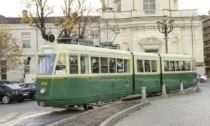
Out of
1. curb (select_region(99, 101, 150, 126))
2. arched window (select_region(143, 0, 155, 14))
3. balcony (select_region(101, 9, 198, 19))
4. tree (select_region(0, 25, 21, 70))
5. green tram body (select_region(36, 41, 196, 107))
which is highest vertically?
arched window (select_region(143, 0, 155, 14))

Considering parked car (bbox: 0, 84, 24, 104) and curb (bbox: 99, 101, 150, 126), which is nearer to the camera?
Answer: curb (bbox: 99, 101, 150, 126)

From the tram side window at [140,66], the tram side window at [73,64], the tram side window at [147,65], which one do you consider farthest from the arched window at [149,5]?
the tram side window at [73,64]

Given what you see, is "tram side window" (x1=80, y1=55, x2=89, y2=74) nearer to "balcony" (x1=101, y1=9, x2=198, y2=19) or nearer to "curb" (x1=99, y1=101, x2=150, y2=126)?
"curb" (x1=99, y1=101, x2=150, y2=126)

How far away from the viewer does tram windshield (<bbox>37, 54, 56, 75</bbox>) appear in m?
17.1

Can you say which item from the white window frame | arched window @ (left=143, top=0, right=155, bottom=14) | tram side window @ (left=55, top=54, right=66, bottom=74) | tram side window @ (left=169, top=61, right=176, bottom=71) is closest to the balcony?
arched window @ (left=143, top=0, right=155, bottom=14)

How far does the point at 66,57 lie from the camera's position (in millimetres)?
17156

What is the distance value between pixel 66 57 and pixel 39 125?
4107 millimetres

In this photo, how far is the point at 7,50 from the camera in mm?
47906

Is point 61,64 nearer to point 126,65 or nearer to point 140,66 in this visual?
point 126,65

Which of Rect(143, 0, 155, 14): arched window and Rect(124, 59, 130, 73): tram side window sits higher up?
Rect(143, 0, 155, 14): arched window

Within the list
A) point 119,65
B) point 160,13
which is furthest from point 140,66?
point 160,13

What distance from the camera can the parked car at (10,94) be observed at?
2810 centimetres

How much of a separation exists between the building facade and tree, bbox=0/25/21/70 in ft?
41.7

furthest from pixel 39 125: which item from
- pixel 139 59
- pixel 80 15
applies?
pixel 80 15
